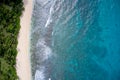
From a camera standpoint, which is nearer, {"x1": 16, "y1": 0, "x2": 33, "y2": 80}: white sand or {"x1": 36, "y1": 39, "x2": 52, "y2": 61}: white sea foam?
{"x1": 16, "y1": 0, "x2": 33, "y2": 80}: white sand

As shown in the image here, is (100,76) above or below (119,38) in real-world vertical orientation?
below

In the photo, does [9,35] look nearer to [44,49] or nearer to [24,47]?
[24,47]

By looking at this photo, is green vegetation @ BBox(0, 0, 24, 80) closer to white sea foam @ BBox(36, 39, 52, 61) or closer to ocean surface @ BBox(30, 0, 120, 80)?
ocean surface @ BBox(30, 0, 120, 80)

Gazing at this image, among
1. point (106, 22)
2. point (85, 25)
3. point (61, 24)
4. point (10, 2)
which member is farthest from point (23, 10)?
point (106, 22)

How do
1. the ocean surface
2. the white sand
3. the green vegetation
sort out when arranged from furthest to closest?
the ocean surface
the white sand
the green vegetation

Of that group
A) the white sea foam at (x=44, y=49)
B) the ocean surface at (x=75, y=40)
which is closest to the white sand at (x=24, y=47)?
the ocean surface at (x=75, y=40)

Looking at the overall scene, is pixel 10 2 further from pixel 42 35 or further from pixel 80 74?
pixel 80 74

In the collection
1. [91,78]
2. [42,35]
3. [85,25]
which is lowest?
[91,78]

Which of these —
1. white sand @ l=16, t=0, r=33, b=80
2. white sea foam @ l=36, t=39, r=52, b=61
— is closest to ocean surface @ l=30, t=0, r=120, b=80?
white sea foam @ l=36, t=39, r=52, b=61
